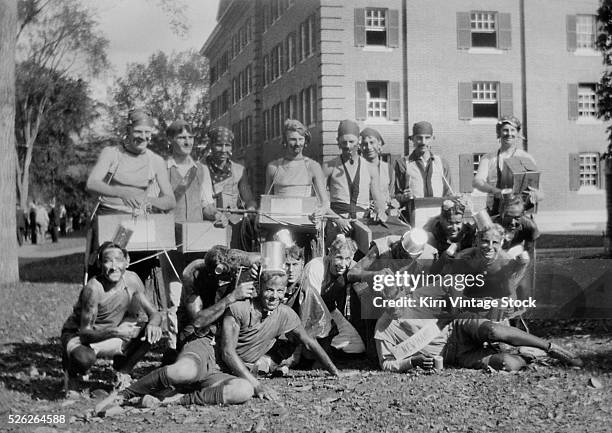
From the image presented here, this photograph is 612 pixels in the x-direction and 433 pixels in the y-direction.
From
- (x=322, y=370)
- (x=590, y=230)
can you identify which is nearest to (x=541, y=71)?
(x=590, y=230)

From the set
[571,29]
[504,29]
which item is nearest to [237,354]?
[504,29]

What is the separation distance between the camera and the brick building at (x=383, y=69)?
862 centimetres

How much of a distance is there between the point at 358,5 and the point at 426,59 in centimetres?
135

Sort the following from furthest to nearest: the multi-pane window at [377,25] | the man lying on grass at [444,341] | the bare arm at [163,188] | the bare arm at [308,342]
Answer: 1. the multi-pane window at [377,25]
2. the bare arm at [163,188]
3. the man lying on grass at [444,341]
4. the bare arm at [308,342]

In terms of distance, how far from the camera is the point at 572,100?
16.7 metres

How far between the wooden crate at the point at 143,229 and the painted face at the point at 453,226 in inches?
82.1

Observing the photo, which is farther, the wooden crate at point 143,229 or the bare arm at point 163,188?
the bare arm at point 163,188

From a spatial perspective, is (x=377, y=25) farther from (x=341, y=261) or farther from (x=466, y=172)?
(x=341, y=261)

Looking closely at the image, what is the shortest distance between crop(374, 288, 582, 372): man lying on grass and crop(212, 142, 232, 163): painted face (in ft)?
6.28

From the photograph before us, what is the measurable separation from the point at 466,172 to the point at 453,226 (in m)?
2.01

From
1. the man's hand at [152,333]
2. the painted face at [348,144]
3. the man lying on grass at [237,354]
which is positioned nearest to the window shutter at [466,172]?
the painted face at [348,144]

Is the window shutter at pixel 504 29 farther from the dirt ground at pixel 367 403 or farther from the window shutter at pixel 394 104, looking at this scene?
the dirt ground at pixel 367 403

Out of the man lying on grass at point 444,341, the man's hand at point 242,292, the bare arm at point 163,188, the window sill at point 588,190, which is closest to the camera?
the man's hand at point 242,292

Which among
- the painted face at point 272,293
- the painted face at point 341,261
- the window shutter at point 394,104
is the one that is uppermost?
the window shutter at point 394,104
